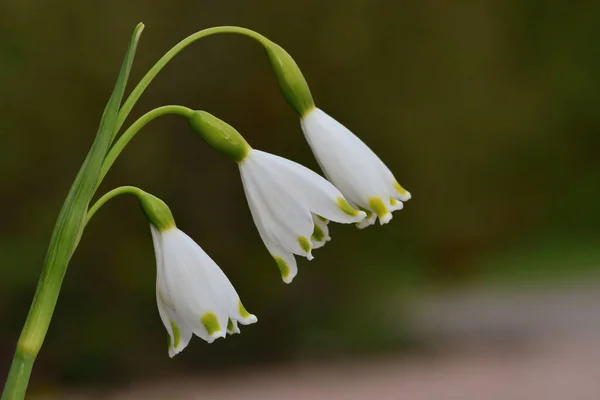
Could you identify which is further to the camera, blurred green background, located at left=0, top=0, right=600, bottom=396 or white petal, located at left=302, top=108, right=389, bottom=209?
Result: blurred green background, located at left=0, top=0, right=600, bottom=396

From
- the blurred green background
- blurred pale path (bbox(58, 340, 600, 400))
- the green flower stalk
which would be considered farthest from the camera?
blurred pale path (bbox(58, 340, 600, 400))

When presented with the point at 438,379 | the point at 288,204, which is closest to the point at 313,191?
the point at 288,204

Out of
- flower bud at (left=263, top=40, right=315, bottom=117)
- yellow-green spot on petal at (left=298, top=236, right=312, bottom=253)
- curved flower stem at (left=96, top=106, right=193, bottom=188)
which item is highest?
flower bud at (left=263, top=40, right=315, bottom=117)

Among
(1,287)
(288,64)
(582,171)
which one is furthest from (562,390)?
(288,64)

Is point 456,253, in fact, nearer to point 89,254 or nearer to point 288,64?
point 89,254

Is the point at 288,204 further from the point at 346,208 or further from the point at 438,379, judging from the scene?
the point at 438,379

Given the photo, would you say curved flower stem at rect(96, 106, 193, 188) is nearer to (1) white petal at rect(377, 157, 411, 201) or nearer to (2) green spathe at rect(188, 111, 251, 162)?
(2) green spathe at rect(188, 111, 251, 162)

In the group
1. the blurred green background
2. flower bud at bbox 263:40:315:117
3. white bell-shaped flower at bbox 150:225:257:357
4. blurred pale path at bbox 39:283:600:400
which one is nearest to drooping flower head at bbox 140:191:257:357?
white bell-shaped flower at bbox 150:225:257:357
